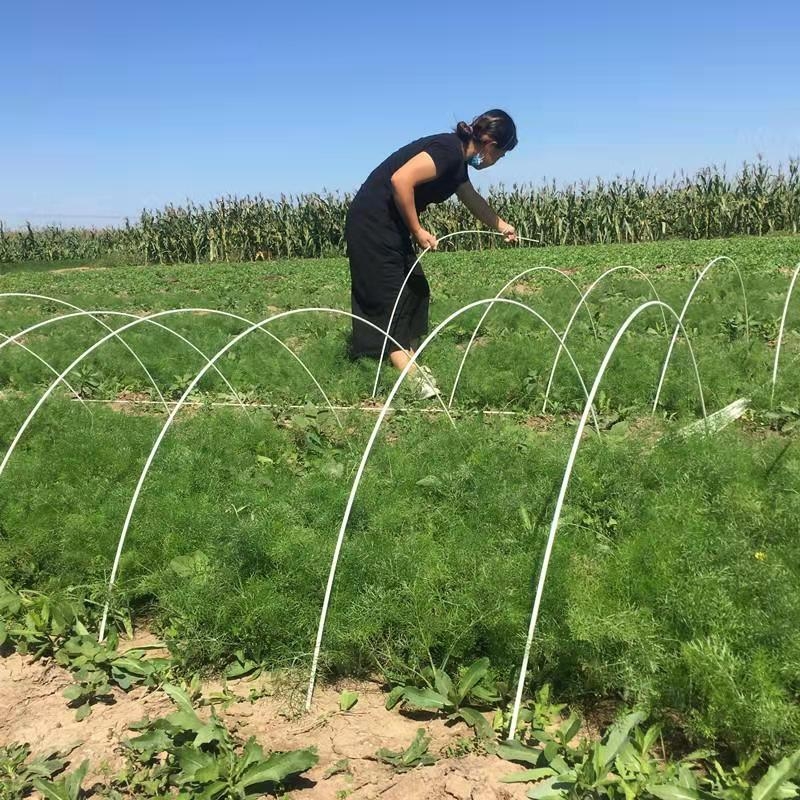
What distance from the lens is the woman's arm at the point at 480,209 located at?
552 centimetres

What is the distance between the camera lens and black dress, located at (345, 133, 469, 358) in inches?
207

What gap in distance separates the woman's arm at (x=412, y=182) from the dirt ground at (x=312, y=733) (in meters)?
3.42

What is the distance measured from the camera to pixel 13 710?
2.63m

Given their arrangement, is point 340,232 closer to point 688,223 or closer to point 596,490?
point 688,223

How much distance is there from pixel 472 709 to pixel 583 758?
41 centimetres

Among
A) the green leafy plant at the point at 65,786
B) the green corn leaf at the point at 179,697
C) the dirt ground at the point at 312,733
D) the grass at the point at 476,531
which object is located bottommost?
the dirt ground at the point at 312,733

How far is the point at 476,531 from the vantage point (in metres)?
3.12

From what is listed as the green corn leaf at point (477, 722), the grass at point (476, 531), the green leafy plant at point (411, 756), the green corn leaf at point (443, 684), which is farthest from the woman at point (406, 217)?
the green leafy plant at point (411, 756)

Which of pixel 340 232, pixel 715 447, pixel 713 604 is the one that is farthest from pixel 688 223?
pixel 713 604

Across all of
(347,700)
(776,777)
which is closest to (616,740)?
(776,777)

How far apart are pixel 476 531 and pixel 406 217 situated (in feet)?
9.54

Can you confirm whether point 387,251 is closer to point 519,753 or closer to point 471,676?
point 471,676

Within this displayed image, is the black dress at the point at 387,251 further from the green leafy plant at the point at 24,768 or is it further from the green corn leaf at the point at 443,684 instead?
the green leafy plant at the point at 24,768

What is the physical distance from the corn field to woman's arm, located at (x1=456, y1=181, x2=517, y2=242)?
679 inches
